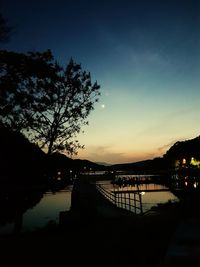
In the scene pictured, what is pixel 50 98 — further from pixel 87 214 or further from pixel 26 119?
pixel 87 214

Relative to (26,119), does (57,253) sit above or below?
below

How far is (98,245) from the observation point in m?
11.2

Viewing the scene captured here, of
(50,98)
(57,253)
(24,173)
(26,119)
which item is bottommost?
(57,253)

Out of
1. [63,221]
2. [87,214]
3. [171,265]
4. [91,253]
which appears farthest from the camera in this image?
[87,214]

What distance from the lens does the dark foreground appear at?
368 inches

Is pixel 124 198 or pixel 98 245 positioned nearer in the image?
pixel 98 245

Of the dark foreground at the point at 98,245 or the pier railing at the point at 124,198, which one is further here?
the pier railing at the point at 124,198

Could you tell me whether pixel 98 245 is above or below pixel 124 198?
below

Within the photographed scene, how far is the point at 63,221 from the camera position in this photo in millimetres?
16312

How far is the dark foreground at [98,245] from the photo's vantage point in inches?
368

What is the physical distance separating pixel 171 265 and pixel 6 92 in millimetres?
13894

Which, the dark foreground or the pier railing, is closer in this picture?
the dark foreground

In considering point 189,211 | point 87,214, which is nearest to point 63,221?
point 87,214

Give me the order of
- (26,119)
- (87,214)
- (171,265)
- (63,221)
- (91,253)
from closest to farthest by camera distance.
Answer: (171,265)
(91,253)
(63,221)
(87,214)
(26,119)
